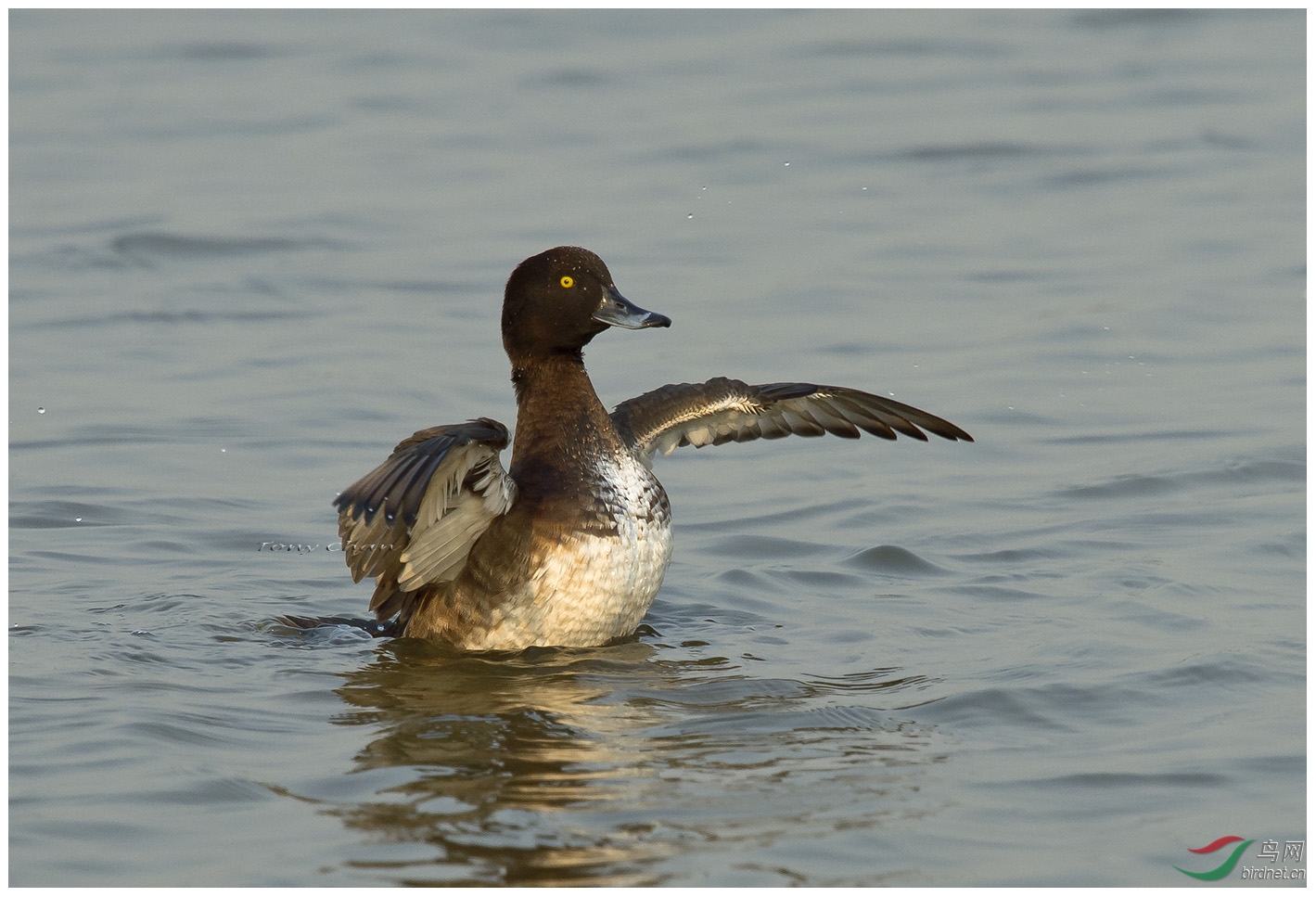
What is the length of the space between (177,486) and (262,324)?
8.99 ft

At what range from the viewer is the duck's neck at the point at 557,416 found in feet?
22.4

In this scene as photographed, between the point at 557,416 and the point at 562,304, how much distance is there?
1.49 feet

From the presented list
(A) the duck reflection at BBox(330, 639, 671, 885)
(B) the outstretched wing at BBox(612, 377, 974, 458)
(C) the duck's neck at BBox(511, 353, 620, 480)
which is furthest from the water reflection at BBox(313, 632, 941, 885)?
(B) the outstretched wing at BBox(612, 377, 974, 458)

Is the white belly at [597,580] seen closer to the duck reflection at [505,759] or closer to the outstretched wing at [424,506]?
the duck reflection at [505,759]

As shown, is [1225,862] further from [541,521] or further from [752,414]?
[752,414]

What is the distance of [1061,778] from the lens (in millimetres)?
5457

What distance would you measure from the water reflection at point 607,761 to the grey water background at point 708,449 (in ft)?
0.07

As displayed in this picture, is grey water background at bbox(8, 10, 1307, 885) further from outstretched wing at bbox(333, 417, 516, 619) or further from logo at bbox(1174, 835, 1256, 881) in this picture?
outstretched wing at bbox(333, 417, 516, 619)

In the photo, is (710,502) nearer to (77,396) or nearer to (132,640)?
(132,640)

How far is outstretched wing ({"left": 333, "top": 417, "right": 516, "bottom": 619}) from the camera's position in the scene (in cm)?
559

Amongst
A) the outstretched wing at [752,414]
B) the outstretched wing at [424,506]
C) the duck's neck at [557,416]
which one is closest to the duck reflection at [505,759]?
the outstretched wing at [424,506]

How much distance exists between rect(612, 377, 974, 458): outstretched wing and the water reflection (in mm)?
1084

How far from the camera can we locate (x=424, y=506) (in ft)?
20.7

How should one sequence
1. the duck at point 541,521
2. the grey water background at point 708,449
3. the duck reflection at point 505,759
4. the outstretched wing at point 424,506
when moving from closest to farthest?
the duck reflection at point 505,759
the grey water background at point 708,449
the outstretched wing at point 424,506
the duck at point 541,521
